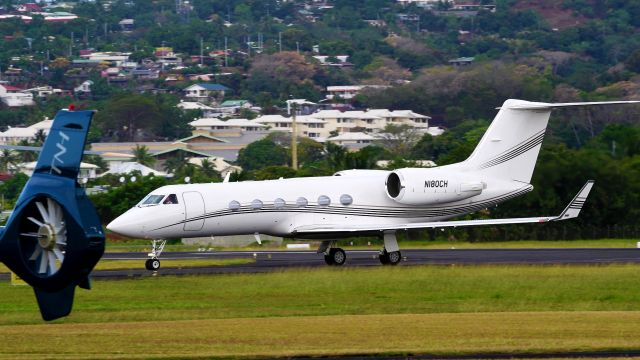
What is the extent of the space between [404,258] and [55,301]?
24686 mm

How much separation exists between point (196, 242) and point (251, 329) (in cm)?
3213

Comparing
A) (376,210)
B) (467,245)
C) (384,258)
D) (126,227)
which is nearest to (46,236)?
(126,227)

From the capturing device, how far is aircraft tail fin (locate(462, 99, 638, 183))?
4822cm

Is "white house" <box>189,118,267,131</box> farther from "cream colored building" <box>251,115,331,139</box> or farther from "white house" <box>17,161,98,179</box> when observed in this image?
"white house" <box>17,161,98,179</box>

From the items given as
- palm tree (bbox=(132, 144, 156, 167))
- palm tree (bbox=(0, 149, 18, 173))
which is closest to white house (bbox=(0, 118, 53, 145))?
palm tree (bbox=(132, 144, 156, 167))

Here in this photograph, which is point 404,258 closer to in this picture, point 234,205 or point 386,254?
point 386,254

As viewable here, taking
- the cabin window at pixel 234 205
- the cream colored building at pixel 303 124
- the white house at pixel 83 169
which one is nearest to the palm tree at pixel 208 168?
the white house at pixel 83 169

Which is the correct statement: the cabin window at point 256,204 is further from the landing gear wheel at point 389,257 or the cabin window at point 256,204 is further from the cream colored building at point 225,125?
the cream colored building at point 225,125

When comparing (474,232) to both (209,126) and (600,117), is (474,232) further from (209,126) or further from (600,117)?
(209,126)

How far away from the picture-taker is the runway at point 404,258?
147ft

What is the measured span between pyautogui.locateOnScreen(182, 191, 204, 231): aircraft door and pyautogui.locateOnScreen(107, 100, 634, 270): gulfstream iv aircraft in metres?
0.03

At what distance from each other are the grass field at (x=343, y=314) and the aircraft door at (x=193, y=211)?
3.79 m

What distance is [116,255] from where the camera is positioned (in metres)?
55.8

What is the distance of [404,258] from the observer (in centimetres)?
4859
